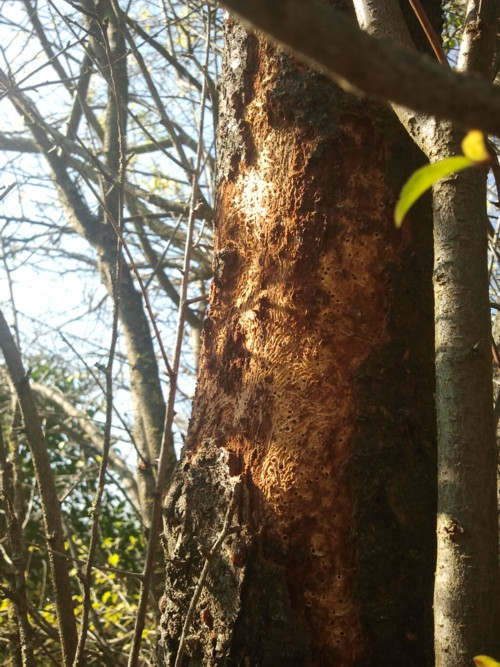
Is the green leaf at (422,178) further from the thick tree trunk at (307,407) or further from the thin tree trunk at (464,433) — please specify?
the thick tree trunk at (307,407)

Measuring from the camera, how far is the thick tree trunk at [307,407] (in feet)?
5.01

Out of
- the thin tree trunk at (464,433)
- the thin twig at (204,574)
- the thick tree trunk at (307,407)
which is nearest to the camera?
the thin tree trunk at (464,433)

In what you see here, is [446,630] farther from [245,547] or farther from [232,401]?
[232,401]

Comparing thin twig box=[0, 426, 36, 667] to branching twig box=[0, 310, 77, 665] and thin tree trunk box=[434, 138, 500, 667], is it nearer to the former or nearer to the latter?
branching twig box=[0, 310, 77, 665]

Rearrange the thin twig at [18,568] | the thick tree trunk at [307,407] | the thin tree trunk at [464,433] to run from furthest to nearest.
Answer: the thin twig at [18,568] → the thick tree trunk at [307,407] → the thin tree trunk at [464,433]

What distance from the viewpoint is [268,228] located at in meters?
1.81

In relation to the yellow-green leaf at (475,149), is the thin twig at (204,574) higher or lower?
lower

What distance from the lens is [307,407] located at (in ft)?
5.43

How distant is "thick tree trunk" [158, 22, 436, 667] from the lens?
153cm

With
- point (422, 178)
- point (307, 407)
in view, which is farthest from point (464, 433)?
point (422, 178)

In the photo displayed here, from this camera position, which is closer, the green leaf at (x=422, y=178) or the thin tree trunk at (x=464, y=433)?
the green leaf at (x=422, y=178)

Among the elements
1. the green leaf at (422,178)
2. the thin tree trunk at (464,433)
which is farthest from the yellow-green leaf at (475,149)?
the thin tree trunk at (464,433)

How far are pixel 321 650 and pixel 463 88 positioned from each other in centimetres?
127

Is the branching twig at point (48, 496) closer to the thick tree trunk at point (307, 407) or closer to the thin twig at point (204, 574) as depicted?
the thick tree trunk at point (307, 407)
